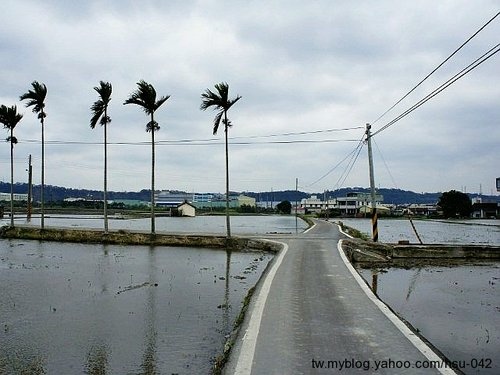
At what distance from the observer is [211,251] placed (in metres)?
23.5

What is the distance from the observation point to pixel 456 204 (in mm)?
100625

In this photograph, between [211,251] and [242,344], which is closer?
[242,344]

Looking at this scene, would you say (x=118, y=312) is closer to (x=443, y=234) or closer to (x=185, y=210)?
(x=443, y=234)

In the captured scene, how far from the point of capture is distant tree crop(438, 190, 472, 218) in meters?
101

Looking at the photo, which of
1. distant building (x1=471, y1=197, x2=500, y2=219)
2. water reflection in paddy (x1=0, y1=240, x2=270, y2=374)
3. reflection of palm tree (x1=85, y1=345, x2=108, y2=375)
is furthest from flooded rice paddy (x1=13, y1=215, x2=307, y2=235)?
distant building (x1=471, y1=197, x2=500, y2=219)

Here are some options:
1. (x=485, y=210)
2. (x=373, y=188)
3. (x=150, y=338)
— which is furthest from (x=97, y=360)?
(x=485, y=210)

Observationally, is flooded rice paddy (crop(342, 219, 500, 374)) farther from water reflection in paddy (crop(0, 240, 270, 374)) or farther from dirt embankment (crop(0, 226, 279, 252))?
dirt embankment (crop(0, 226, 279, 252))

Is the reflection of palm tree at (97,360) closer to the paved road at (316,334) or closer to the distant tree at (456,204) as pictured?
the paved road at (316,334)

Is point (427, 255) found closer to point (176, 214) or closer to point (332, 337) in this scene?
point (332, 337)

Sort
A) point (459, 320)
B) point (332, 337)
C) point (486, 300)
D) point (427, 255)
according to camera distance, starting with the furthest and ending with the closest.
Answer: point (427, 255), point (486, 300), point (459, 320), point (332, 337)

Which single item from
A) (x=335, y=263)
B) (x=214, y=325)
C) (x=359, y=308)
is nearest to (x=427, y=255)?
(x=335, y=263)

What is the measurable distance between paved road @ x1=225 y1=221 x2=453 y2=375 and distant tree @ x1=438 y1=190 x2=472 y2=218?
98.2 meters

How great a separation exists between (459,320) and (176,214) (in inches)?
Answer: 3020

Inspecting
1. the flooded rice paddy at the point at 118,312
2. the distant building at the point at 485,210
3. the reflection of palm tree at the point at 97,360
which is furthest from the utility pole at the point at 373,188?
the distant building at the point at 485,210
